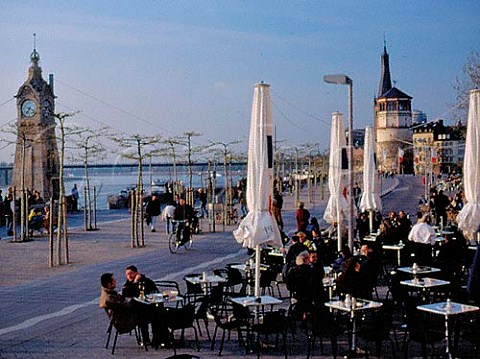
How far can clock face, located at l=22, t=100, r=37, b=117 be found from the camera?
50.3m

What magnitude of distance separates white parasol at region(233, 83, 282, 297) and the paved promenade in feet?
5.75

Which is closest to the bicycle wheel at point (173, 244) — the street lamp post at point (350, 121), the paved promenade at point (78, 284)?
the paved promenade at point (78, 284)

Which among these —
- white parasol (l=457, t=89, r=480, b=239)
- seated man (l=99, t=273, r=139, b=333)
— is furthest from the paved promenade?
white parasol (l=457, t=89, r=480, b=239)

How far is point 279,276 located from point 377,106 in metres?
155

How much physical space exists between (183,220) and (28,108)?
102 feet

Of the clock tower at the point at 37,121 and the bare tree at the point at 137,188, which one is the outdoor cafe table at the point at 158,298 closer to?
the bare tree at the point at 137,188

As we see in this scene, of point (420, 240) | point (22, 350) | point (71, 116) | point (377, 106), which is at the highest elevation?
point (377, 106)

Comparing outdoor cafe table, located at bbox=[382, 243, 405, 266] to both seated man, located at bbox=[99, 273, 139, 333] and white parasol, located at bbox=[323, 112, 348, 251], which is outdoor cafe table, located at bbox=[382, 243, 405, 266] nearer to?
white parasol, located at bbox=[323, 112, 348, 251]

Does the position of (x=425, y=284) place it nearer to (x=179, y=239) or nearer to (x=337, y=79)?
(x=337, y=79)

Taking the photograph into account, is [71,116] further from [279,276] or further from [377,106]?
[377,106]

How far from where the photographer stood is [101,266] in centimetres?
1820

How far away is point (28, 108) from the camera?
5056 centimetres

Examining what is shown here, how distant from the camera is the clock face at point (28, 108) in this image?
5034 centimetres

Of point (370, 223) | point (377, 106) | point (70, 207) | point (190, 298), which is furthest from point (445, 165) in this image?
point (190, 298)
